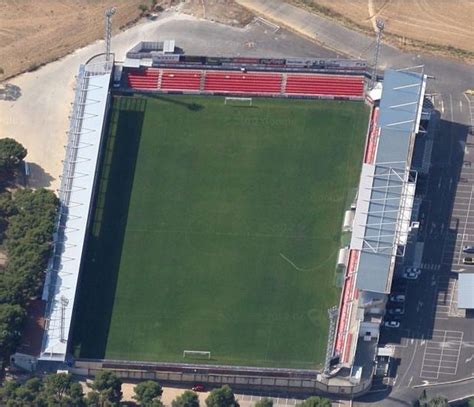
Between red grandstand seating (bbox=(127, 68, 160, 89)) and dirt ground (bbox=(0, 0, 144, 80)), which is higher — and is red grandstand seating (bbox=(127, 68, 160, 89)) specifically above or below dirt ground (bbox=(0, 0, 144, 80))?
below

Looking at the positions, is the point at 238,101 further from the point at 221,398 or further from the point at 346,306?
the point at 221,398

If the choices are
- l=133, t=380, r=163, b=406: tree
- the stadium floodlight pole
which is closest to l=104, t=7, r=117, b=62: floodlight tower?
l=133, t=380, r=163, b=406: tree

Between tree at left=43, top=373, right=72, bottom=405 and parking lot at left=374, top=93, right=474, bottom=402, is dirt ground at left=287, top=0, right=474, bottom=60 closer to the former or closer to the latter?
parking lot at left=374, top=93, right=474, bottom=402

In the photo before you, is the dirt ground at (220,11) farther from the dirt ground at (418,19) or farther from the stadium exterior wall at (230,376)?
the stadium exterior wall at (230,376)

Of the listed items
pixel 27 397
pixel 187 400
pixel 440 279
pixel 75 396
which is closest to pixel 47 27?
pixel 27 397

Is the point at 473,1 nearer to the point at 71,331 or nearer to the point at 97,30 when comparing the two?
the point at 97,30

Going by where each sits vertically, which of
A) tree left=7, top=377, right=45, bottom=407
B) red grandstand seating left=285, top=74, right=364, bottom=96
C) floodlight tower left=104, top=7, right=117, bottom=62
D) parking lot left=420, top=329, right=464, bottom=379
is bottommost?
tree left=7, top=377, right=45, bottom=407
